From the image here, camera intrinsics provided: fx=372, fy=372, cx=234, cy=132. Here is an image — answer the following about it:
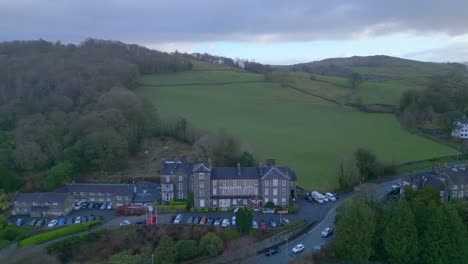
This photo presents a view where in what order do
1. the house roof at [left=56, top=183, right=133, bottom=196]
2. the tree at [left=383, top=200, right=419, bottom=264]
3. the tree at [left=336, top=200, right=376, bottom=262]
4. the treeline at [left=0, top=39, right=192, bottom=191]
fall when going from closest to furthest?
the tree at [left=383, top=200, right=419, bottom=264], the tree at [left=336, top=200, right=376, bottom=262], the house roof at [left=56, top=183, right=133, bottom=196], the treeline at [left=0, top=39, right=192, bottom=191]

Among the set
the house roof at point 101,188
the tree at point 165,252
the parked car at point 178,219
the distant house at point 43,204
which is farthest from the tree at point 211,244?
the distant house at point 43,204

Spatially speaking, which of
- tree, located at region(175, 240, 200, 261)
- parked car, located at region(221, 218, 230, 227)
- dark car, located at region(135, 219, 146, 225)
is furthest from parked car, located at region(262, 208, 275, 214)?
dark car, located at region(135, 219, 146, 225)

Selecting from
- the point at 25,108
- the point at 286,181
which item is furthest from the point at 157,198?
the point at 25,108

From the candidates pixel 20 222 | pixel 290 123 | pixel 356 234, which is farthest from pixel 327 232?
pixel 290 123

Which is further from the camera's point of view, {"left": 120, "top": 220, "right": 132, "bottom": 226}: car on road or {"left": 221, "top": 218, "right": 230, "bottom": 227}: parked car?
{"left": 120, "top": 220, "right": 132, "bottom": 226}: car on road

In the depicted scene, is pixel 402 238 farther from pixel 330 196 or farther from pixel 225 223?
pixel 225 223

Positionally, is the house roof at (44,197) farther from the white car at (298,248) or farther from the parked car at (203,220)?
the white car at (298,248)

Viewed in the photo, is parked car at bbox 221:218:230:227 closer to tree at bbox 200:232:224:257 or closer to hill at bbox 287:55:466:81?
tree at bbox 200:232:224:257
